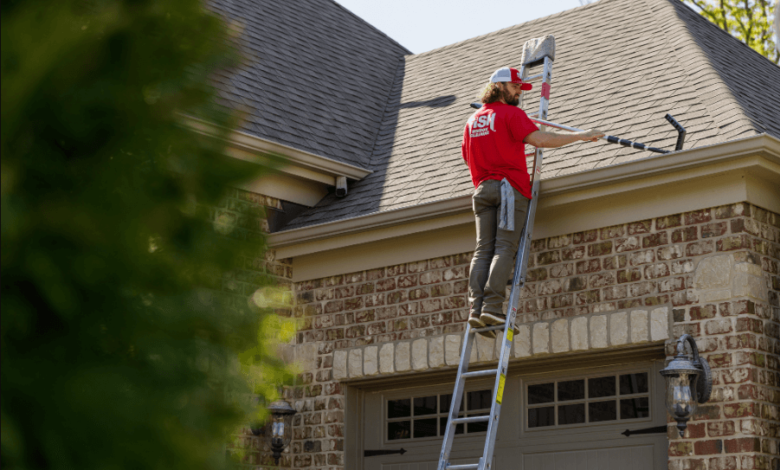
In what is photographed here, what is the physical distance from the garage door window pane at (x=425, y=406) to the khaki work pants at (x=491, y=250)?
1.70 metres

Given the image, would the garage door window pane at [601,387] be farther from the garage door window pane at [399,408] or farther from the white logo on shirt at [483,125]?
the white logo on shirt at [483,125]

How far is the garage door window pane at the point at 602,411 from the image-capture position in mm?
7008

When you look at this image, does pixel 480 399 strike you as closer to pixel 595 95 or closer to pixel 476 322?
pixel 476 322

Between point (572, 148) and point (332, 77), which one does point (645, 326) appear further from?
point (332, 77)

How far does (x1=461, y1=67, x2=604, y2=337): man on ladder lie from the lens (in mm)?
6516

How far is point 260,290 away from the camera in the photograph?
1620 millimetres

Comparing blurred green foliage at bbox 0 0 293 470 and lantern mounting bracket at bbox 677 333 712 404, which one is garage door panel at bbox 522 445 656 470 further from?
blurred green foliage at bbox 0 0 293 470

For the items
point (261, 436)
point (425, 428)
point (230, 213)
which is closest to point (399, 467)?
point (425, 428)

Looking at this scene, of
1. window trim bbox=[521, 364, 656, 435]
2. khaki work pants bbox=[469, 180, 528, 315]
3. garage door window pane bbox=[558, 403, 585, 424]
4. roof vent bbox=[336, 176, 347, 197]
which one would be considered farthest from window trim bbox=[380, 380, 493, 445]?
roof vent bbox=[336, 176, 347, 197]

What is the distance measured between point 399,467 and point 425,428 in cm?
42

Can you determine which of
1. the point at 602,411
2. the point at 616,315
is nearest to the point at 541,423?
the point at 602,411

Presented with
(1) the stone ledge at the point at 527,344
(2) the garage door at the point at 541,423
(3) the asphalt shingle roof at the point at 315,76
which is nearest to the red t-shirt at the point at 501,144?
(1) the stone ledge at the point at 527,344

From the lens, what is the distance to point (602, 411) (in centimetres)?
705

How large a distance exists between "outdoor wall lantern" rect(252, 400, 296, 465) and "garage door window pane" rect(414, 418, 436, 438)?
1153 mm
